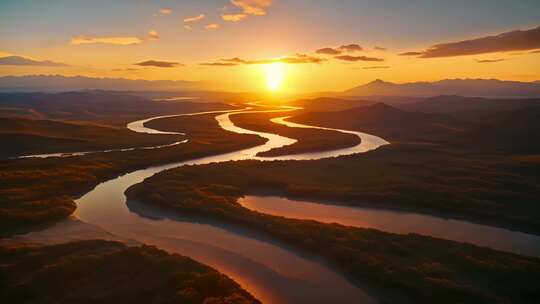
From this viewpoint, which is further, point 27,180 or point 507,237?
point 27,180

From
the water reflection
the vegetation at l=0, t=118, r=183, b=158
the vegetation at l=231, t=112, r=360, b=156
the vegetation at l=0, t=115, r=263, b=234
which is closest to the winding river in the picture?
the water reflection

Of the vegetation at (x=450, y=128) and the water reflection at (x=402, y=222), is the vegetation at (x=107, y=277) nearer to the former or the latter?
the water reflection at (x=402, y=222)

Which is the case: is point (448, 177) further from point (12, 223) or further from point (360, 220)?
point (12, 223)

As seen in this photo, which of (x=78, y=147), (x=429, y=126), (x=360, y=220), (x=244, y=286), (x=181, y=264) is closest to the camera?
(x=244, y=286)

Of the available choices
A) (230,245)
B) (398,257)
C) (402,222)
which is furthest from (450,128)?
(230,245)

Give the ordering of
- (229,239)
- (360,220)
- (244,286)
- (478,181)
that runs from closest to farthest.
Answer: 1. (244,286)
2. (229,239)
3. (360,220)
4. (478,181)

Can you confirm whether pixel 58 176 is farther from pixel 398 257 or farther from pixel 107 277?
pixel 398 257

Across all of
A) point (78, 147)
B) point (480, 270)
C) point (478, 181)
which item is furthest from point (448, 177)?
point (78, 147)
